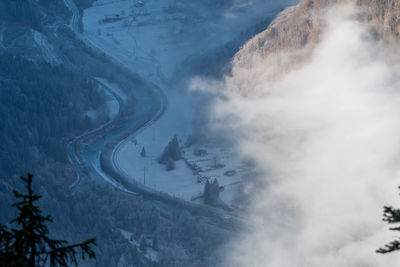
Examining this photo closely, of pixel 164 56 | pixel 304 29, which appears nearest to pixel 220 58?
pixel 304 29

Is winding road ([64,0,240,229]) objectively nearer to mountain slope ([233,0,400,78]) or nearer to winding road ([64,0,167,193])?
winding road ([64,0,167,193])

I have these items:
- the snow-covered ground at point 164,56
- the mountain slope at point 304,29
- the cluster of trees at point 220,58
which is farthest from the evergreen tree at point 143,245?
the cluster of trees at point 220,58

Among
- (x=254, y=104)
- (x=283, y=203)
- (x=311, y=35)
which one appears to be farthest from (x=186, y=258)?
(x=311, y=35)

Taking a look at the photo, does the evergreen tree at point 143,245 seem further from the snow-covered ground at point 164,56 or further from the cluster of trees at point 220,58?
the cluster of trees at point 220,58

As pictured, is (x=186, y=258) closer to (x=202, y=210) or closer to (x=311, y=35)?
(x=202, y=210)

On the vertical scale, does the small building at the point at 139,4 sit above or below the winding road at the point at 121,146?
above

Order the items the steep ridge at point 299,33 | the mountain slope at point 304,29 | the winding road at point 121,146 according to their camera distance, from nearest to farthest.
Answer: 1. the winding road at point 121,146
2. the mountain slope at point 304,29
3. the steep ridge at point 299,33

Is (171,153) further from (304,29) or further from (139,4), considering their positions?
(139,4)

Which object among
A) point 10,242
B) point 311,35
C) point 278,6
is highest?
point 278,6
